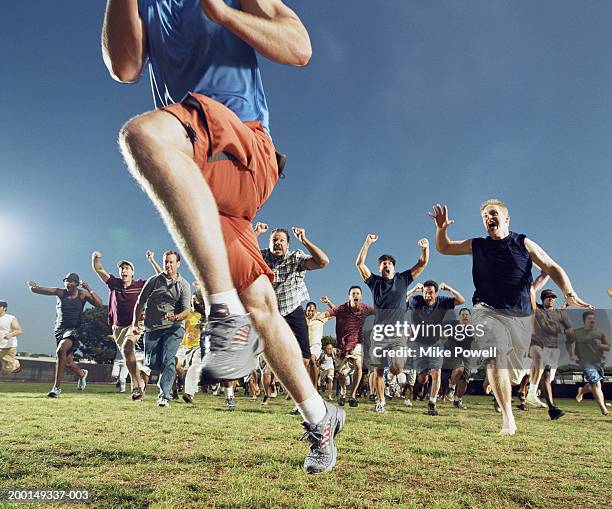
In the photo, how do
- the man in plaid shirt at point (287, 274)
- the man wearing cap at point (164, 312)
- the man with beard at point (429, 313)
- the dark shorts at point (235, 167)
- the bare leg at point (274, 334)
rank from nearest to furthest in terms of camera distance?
the dark shorts at point (235, 167) < the bare leg at point (274, 334) < the man in plaid shirt at point (287, 274) < the man wearing cap at point (164, 312) < the man with beard at point (429, 313)

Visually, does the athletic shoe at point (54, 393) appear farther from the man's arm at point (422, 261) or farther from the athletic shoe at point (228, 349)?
the athletic shoe at point (228, 349)

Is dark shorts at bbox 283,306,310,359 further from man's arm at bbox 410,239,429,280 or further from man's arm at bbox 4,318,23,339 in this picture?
man's arm at bbox 4,318,23,339

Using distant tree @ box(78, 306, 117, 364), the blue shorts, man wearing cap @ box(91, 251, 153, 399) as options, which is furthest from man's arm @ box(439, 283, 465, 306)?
distant tree @ box(78, 306, 117, 364)

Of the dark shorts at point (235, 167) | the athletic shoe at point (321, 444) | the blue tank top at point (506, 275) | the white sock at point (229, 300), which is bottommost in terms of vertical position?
the athletic shoe at point (321, 444)

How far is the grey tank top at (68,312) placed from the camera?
9805 millimetres

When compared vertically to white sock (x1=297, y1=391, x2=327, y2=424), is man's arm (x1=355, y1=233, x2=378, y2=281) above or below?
above

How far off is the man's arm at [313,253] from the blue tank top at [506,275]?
1.85 m

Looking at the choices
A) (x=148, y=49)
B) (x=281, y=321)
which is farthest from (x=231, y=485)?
(x=148, y=49)

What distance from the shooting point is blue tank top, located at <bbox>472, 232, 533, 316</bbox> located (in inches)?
218

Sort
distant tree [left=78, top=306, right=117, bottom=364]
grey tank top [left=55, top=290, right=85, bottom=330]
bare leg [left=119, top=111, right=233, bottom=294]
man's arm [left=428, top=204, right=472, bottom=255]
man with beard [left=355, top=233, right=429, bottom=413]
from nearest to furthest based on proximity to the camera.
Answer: bare leg [left=119, top=111, right=233, bottom=294]
man's arm [left=428, top=204, right=472, bottom=255]
man with beard [left=355, top=233, right=429, bottom=413]
grey tank top [left=55, top=290, right=85, bottom=330]
distant tree [left=78, top=306, right=117, bottom=364]

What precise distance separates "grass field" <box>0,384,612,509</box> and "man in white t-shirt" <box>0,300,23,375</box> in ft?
26.6

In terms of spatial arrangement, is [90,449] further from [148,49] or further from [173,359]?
[173,359]

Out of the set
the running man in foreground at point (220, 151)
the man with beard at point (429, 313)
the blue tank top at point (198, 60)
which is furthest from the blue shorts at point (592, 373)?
the blue tank top at point (198, 60)

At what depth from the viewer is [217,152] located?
1.78 m
